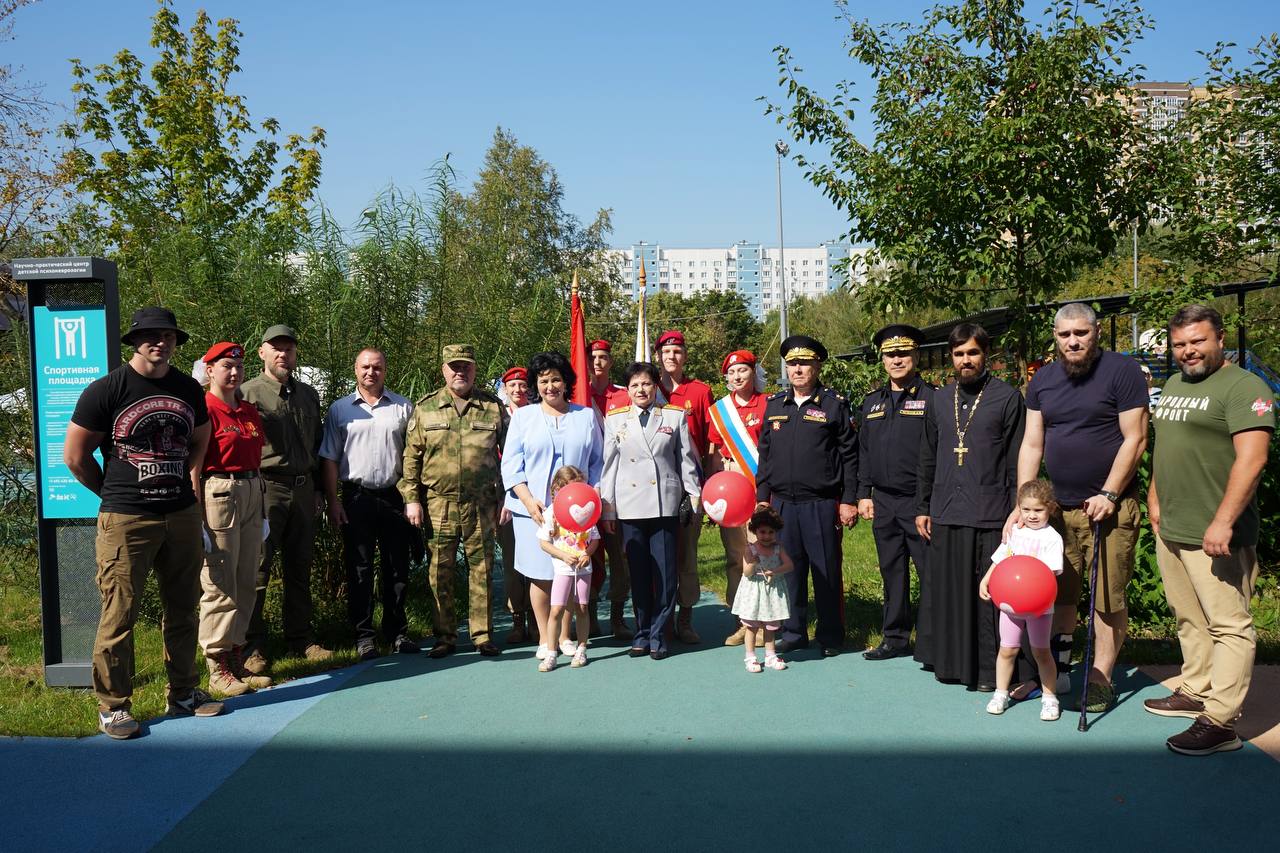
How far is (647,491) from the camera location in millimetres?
6574

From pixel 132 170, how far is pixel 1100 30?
12.7m

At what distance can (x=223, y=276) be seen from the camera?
820 centimetres

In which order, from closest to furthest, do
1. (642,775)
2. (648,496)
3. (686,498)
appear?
1. (642,775)
2. (648,496)
3. (686,498)

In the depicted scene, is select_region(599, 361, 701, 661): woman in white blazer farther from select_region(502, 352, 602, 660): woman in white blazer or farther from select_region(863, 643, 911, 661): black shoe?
select_region(863, 643, 911, 661): black shoe

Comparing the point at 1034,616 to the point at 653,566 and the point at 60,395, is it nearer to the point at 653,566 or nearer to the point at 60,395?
the point at 653,566

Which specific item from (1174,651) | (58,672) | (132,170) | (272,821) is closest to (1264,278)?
(1174,651)

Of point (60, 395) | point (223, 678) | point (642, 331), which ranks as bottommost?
point (223, 678)

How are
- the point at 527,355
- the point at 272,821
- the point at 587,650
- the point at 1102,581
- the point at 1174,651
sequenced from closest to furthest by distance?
the point at 272,821 → the point at 1102,581 → the point at 1174,651 → the point at 587,650 → the point at 527,355

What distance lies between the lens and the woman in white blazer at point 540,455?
6.62 meters

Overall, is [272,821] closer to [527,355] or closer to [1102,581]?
[1102,581]

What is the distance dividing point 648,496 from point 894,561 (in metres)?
1.68

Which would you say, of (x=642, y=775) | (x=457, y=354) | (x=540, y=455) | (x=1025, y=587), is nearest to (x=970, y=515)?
(x=1025, y=587)

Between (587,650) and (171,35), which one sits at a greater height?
(171,35)

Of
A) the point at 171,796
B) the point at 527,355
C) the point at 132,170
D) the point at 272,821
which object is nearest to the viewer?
the point at 272,821
